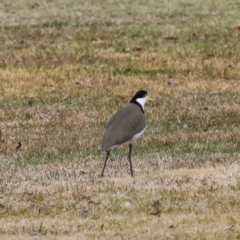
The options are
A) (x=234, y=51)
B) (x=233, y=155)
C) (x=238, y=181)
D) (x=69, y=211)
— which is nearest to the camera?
(x=69, y=211)

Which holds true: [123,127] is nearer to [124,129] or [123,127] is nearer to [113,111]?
[124,129]

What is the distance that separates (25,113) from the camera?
15.8 m

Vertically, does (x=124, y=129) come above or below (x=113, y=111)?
above

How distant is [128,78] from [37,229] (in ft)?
32.6

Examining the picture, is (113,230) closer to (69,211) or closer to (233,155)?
(69,211)

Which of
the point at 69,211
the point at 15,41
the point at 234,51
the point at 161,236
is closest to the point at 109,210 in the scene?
the point at 69,211

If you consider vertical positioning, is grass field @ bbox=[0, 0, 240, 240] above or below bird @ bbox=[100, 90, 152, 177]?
below

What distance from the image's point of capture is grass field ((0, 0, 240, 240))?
357 inches

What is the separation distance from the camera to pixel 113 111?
15875 mm

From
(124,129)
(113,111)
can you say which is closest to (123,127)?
(124,129)

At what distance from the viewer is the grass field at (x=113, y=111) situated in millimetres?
9062

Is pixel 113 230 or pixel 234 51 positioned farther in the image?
pixel 234 51

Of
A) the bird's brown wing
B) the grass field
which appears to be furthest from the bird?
the grass field

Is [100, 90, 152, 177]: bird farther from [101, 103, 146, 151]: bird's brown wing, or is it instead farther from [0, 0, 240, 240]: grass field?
[0, 0, 240, 240]: grass field
